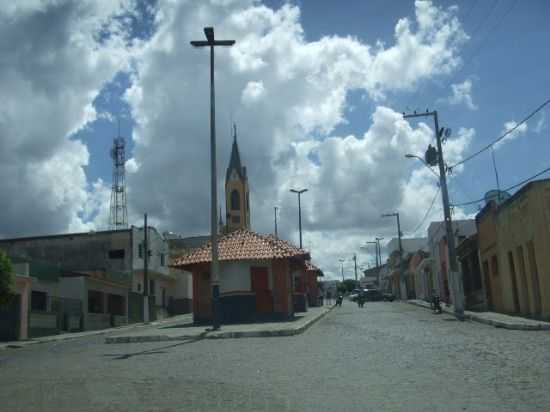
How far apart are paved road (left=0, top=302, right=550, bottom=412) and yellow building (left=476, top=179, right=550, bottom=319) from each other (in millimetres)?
7377

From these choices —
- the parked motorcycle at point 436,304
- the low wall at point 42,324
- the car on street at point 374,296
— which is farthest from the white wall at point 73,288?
the car on street at point 374,296

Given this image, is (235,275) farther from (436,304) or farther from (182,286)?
(182,286)

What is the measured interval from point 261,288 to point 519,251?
1098 centimetres

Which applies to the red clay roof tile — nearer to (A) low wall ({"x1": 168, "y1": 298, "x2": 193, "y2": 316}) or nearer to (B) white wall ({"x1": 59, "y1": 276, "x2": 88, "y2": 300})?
(B) white wall ({"x1": 59, "y1": 276, "x2": 88, "y2": 300})

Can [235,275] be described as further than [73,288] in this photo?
No

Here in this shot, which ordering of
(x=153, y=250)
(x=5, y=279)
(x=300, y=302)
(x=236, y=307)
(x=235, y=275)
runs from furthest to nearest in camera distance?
(x=153, y=250) < (x=300, y=302) < (x=235, y=275) < (x=236, y=307) < (x=5, y=279)

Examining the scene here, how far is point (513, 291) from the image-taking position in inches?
1099

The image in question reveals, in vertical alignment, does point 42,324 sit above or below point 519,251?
below

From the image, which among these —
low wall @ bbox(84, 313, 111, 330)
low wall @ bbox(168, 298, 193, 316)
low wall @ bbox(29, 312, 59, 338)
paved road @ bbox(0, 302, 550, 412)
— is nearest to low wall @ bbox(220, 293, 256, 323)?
low wall @ bbox(29, 312, 59, 338)

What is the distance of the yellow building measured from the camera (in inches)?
860

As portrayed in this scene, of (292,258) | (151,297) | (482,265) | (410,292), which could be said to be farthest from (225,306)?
(410,292)

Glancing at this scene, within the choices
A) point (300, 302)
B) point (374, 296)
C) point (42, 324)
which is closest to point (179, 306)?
point (300, 302)

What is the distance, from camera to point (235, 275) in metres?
28.3

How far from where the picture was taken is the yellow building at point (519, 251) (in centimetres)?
2184
